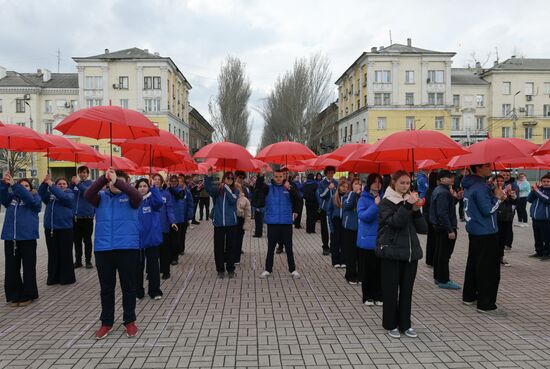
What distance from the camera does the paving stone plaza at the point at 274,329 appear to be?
4.36 metres

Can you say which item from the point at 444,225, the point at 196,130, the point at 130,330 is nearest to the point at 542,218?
the point at 444,225

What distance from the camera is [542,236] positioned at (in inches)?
397

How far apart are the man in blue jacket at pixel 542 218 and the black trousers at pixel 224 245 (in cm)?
737

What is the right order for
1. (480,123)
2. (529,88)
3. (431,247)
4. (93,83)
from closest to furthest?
(431,247) → (93,83) → (480,123) → (529,88)

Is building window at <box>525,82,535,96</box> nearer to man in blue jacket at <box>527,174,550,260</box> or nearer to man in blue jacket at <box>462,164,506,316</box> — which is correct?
man in blue jacket at <box>527,174,550,260</box>

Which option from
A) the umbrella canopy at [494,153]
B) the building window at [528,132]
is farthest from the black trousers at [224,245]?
the building window at [528,132]

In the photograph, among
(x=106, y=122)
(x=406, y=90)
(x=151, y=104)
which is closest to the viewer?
(x=106, y=122)

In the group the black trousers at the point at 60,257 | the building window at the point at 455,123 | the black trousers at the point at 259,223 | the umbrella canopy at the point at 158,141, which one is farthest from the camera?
the building window at the point at 455,123

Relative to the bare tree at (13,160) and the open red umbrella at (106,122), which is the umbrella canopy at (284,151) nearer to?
the open red umbrella at (106,122)

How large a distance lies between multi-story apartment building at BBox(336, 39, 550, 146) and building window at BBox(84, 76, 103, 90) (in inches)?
1341

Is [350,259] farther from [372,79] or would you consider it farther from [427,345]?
[372,79]

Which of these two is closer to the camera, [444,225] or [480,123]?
[444,225]

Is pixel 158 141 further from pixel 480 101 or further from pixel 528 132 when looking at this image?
pixel 528 132

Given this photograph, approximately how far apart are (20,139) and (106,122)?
1974 mm
